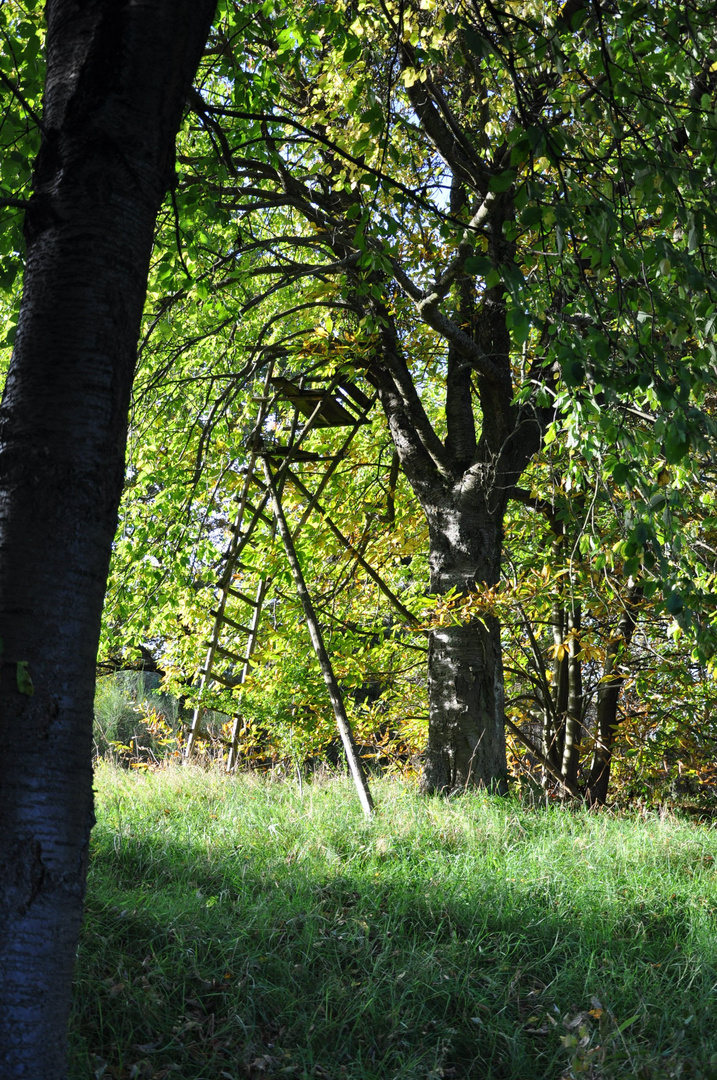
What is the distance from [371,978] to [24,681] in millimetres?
2434

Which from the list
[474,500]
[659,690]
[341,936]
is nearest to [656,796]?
[659,690]

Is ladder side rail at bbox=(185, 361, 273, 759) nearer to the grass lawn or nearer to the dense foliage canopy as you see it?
the dense foliage canopy

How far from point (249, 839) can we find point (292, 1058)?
1.82 metres

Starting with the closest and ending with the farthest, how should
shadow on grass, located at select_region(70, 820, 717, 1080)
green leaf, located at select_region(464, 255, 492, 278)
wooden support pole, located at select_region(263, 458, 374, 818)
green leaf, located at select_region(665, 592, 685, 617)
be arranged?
1. green leaf, located at select_region(464, 255, 492, 278)
2. green leaf, located at select_region(665, 592, 685, 617)
3. shadow on grass, located at select_region(70, 820, 717, 1080)
4. wooden support pole, located at select_region(263, 458, 374, 818)

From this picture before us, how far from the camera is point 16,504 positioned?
81.6 inches

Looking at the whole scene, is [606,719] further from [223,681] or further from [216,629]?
[216,629]

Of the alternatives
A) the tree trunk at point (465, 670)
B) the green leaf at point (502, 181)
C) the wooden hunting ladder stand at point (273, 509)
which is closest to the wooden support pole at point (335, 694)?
the wooden hunting ladder stand at point (273, 509)

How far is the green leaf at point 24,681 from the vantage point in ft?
6.47

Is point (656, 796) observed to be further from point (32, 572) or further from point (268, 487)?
point (32, 572)

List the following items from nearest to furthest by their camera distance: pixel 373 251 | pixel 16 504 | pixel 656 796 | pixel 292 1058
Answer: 1. pixel 16 504
2. pixel 292 1058
3. pixel 373 251
4. pixel 656 796

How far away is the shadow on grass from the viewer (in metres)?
3.14

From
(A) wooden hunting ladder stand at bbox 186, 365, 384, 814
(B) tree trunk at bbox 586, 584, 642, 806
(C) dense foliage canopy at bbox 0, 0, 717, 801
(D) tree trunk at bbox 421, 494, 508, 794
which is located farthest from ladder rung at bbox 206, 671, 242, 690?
(B) tree trunk at bbox 586, 584, 642, 806

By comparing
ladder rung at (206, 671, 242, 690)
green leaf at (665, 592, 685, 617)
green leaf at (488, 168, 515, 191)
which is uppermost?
green leaf at (488, 168, 515, 191)

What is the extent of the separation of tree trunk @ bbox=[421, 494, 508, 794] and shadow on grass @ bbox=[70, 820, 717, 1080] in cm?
183
